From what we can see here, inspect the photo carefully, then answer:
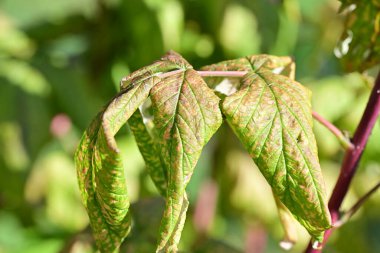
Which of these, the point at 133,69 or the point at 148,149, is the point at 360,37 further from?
the point at 133,69

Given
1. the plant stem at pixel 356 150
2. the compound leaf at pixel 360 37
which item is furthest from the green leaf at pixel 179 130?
the compound leaf at pixel 360 37

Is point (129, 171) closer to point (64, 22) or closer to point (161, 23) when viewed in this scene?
point (161, 23)

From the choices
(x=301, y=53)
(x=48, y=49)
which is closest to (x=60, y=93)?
(x=48, y=49)

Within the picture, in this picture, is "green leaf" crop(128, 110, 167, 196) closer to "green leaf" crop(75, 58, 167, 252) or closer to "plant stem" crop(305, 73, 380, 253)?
"green leaf" crop(75, 58, 167, 252)

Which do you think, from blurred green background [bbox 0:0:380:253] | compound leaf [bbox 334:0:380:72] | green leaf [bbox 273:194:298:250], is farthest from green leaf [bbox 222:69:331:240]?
blurred green background [bbox 0:0:380:253]

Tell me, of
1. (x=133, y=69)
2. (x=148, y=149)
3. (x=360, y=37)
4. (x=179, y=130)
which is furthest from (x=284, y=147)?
(x=133, y=69)

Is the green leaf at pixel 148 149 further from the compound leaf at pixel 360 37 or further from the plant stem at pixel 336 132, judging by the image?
the compound leaf at pixel 360 37
